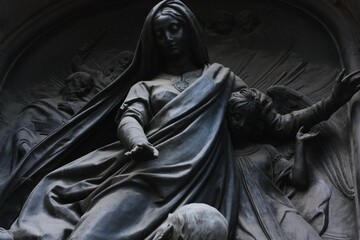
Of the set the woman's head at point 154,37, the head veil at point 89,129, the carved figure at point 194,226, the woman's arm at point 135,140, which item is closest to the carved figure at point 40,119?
the head veil at point 89,129

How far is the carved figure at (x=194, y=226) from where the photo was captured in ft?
15.7

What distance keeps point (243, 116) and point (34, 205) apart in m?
1.25

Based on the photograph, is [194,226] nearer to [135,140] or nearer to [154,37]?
[135,140]

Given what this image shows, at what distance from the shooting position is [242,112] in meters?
5.95

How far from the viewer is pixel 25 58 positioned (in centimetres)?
730

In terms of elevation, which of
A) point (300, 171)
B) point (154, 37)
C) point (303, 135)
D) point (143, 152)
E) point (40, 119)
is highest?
point (154, 37)

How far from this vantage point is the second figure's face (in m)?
6.13

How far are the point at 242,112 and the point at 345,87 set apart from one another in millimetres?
596

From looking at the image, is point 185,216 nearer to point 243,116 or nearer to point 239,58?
point 243,116

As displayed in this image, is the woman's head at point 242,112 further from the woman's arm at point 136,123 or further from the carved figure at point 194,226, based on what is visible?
the carved figure at point 194,226

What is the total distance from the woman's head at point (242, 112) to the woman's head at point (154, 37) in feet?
1.27

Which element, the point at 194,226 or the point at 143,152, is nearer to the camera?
the point at 194,226

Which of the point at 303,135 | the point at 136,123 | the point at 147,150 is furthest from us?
the point at 303,135

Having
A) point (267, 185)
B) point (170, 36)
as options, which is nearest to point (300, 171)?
point (267, 185)
